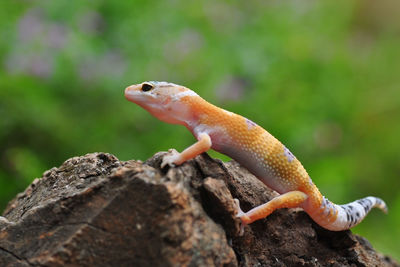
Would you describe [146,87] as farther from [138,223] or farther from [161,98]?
[138,223]

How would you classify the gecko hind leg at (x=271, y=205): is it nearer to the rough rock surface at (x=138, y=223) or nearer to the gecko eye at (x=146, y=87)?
the rough rock surface at (x=138, y=223)

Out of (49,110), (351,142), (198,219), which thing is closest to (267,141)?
(198,219)

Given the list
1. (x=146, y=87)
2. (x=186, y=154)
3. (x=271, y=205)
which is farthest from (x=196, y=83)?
(x=186, y=154)

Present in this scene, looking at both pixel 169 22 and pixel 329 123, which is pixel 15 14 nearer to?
pixel 169 22

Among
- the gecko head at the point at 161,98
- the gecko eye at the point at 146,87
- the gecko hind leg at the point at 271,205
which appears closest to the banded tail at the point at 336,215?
the gecko hind leg at the point at 271,205

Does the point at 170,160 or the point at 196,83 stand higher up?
the point at 196,83

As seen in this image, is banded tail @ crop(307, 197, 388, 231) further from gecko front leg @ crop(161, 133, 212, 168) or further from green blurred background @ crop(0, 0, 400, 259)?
green blurred background @ crop(0, 0, 400, 259)

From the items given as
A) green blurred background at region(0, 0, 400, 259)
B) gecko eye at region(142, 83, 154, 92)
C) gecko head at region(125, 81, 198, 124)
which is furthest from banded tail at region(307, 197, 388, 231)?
green blurred background at region(0, 0, 400, 259)
